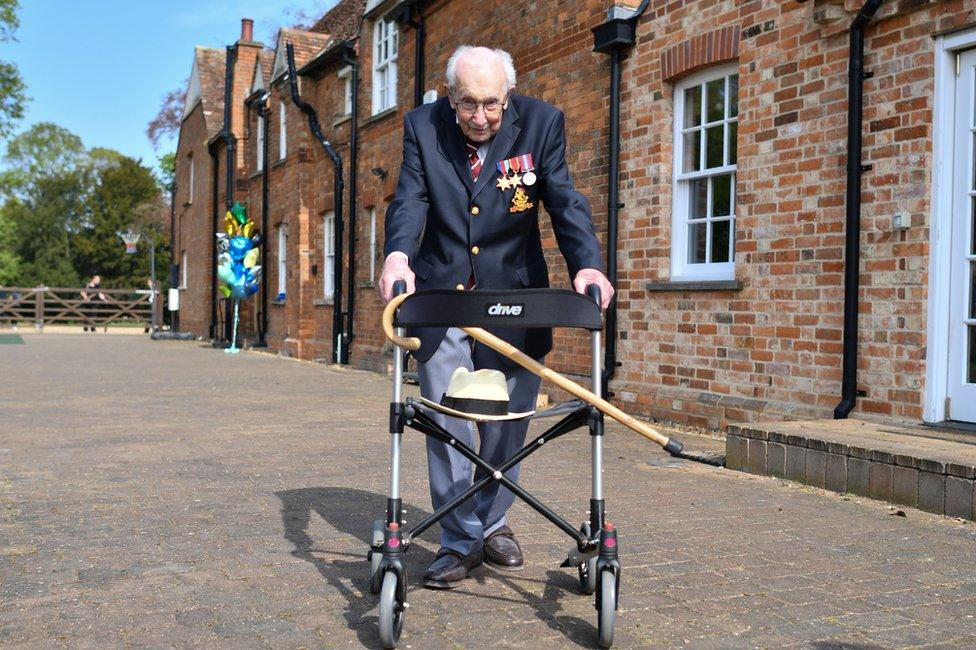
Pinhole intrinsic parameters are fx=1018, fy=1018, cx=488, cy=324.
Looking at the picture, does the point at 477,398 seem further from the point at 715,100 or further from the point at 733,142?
the point at 715,100

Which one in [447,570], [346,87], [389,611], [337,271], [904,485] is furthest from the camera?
[346,87]

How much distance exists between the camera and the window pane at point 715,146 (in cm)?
910

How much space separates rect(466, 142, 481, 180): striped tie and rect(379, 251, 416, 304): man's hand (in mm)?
511

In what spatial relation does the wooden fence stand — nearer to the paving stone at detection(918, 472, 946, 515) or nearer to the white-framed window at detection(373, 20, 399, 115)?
the white-framed window at detection(373, 20, 399, 115)

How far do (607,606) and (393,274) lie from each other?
1314 millimetres

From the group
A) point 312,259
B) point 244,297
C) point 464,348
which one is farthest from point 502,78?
point 244,297

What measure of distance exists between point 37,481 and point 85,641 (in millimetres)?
3283

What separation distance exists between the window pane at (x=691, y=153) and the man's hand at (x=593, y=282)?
6.14 meters

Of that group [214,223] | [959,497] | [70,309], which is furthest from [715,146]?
[70,309]

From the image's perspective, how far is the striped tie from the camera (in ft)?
13.0

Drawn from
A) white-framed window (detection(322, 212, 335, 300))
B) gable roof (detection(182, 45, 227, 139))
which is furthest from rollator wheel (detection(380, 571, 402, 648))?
gable roof (detection(182, 45, 227, 139))

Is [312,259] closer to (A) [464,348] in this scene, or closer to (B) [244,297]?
(B) [244,297]

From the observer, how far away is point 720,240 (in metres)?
9.09

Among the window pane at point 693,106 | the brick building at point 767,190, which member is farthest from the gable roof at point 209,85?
the window pane at point 693,106
